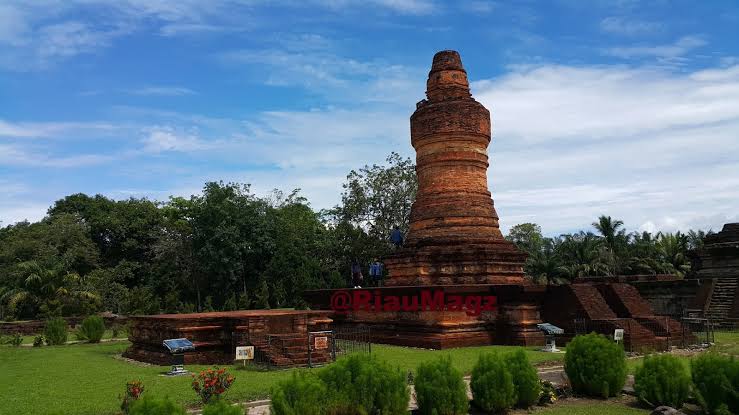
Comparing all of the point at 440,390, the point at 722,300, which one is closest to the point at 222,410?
A: the point at 440,390

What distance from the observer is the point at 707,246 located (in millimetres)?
24797

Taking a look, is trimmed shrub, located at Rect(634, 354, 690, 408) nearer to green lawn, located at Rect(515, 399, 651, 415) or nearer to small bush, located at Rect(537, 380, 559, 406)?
green lawn, located at Rect(515, 399, 651, 415)

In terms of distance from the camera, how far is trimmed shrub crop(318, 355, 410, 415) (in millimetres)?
7051

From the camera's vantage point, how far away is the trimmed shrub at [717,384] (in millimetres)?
7673

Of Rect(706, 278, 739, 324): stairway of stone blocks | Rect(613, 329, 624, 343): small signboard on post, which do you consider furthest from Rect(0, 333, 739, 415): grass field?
Rect(706, 278, 739, 324): stairway of stone blocks

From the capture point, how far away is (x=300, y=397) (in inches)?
258

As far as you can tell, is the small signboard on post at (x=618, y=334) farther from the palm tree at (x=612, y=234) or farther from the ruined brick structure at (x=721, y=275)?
the palm tree at (x=612, y=234)

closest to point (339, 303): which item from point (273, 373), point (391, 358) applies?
point (391, 358)

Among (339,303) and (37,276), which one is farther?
(37,276)

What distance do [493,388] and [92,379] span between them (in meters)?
6.88

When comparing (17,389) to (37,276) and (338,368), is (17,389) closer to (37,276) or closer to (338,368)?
(338,368)

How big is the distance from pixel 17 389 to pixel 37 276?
59.5 feet

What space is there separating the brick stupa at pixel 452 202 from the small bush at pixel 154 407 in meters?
12.1

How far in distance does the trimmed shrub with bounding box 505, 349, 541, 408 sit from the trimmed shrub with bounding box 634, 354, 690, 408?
1555mm
